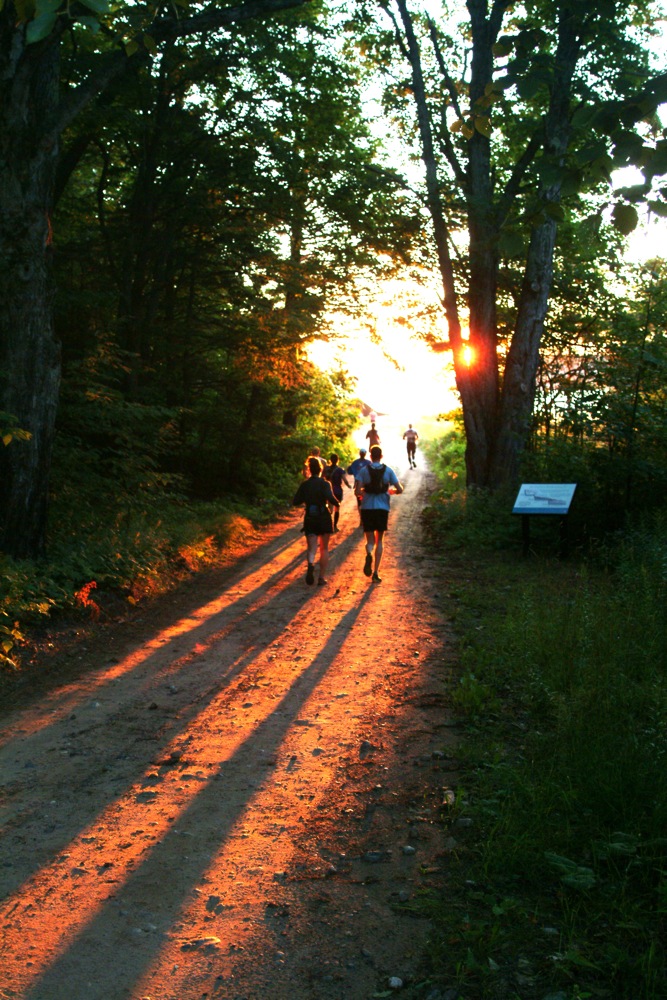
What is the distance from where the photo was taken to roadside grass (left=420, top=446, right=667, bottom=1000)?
149 inches

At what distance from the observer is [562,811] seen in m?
4.98

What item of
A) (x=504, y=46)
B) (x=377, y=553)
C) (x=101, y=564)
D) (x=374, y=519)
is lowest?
(x=101, y=564)

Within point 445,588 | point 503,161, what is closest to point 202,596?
point 445,588

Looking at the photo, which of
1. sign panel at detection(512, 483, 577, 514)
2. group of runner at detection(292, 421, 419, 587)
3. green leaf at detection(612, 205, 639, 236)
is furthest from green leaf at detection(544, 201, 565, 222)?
sign panel at detection(512, 483, 577, 514)

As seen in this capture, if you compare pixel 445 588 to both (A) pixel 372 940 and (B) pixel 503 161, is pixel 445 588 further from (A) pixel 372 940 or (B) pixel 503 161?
(B) pixel 503 161

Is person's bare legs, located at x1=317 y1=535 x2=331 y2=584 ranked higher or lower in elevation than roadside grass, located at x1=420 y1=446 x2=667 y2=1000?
higher

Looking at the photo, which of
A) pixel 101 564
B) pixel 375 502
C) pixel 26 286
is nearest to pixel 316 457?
pixel 375 502

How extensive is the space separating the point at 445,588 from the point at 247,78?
1279cm

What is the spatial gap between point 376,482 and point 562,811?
994 centimetres

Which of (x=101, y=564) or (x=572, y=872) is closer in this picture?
(x=572, y=872)

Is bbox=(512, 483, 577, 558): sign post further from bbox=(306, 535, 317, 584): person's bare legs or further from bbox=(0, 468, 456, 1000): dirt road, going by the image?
bbox=(0, 468, 456, 1000): dirt road

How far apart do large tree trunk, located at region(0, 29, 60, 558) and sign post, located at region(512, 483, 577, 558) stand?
765 centimetres

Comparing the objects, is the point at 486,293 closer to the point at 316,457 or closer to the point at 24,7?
the point at 316,457

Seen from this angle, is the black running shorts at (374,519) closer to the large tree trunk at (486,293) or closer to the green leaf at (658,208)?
the large tree trunk at (486,293)
